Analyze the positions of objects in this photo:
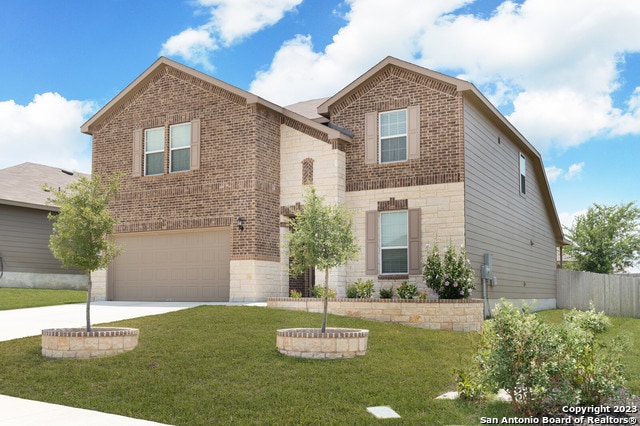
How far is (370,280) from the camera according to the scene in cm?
1798

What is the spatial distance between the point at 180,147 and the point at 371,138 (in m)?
6.03

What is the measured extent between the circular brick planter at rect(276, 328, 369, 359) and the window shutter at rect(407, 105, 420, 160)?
8.60 m

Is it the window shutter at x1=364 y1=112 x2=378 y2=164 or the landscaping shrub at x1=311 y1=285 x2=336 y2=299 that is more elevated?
the window shutter at x1=364 y1=112 x2=378 y2=164

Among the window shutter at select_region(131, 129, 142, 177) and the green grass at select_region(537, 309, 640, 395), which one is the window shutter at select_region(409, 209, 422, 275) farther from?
the window shutter at select_region(131, 129, 142, 177)

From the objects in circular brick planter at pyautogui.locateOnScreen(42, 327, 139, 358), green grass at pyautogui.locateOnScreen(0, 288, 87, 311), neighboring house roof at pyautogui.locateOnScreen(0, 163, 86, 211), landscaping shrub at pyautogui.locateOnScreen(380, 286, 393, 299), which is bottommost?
circular brick planter at pyautogui.locateOnScreen(42, 327, 139, 358)

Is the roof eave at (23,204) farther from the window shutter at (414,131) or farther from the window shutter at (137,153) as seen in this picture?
the window shutter at (414,131)

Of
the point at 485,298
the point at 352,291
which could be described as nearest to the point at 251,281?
the point at 352,291

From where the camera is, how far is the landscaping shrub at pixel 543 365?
759 centimetres

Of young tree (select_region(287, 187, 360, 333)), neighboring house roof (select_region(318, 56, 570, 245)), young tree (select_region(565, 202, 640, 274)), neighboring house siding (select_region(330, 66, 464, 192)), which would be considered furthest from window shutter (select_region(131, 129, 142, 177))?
young tree (select_region(565, 202, 640, 274))

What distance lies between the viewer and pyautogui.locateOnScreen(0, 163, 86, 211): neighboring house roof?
25688 millimetres

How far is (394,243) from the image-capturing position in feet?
61.1

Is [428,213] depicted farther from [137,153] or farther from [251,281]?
[137,153]

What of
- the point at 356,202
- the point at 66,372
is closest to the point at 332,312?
the point at 356,202

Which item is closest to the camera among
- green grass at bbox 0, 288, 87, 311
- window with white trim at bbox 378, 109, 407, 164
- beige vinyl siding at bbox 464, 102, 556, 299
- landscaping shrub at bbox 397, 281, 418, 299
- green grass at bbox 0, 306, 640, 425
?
green grass at bbox 0, 306, 640, 425
